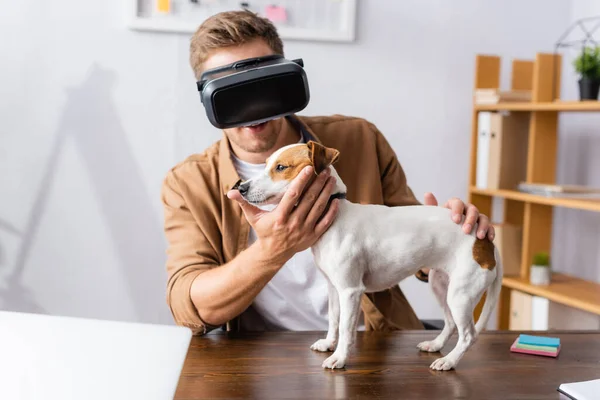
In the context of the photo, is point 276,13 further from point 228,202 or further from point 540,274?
point 540,274

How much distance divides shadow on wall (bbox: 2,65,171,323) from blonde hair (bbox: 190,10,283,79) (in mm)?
1164

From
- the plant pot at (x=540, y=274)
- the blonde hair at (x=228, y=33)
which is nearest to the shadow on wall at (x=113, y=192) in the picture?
the blonde hair at (x=228, y=33)

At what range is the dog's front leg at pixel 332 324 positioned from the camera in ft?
3.67

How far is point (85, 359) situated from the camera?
3.56ft

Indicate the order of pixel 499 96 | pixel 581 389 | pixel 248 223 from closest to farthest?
1. pixel 581 389
2. pixel 248 223
3. pixel 499 96

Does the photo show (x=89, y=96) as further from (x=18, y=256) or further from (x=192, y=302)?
(x=192, y=302)

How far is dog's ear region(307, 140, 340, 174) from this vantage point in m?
1.03

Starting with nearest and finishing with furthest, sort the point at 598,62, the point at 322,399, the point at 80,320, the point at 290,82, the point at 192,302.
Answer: the point at 322,399 → the point at 290,82 → the point at 80,320 → the point at 192,302 → the point at 598,62

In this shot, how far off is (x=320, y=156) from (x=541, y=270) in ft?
5.68

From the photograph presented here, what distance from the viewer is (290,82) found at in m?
1.06

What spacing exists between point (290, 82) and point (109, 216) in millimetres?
1686

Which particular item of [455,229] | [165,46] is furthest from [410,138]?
[455,229]

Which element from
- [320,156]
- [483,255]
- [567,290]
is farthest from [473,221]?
[567,290]

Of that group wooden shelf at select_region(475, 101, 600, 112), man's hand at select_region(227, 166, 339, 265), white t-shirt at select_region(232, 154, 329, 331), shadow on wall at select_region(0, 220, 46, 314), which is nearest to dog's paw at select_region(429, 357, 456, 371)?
man's hand at select_region(227, 166, 339, 265)
